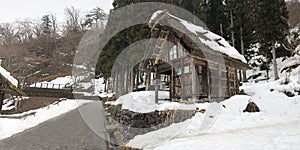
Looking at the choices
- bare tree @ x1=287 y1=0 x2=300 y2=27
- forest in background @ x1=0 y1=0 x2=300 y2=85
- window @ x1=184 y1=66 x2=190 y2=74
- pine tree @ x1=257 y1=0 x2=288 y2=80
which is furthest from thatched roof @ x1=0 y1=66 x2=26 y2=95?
bare tree @ x1=287 y1=0 x2=300 y2=27

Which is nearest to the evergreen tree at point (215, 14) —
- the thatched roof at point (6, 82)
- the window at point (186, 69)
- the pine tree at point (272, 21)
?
the pine tree at point (272, 21)

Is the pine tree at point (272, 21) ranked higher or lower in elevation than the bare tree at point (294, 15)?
lower

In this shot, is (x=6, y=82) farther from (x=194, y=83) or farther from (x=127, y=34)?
(x=127, y=34)

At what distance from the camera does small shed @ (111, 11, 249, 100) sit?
11586mm

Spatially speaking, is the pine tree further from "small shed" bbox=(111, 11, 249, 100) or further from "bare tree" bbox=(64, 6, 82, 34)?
"bare tree" bbox=(64, 6, 82, 34)

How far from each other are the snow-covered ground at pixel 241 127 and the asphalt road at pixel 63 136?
3168 millimetres

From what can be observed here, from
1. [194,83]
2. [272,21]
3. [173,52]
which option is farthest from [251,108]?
[272,21]

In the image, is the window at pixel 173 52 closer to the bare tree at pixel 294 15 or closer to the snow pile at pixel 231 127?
the snow pile at pixel 231 127

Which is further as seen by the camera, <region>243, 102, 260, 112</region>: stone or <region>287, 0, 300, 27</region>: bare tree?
<region>287, 0, 300, 27</region>: bare tree

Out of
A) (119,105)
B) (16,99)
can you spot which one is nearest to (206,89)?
(119,105)

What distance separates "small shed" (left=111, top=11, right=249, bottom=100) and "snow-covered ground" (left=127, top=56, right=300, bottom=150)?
1596 millimetres

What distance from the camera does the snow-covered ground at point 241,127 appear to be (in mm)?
5988

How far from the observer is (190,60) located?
11961 mm

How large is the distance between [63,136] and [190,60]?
785 centimetres
